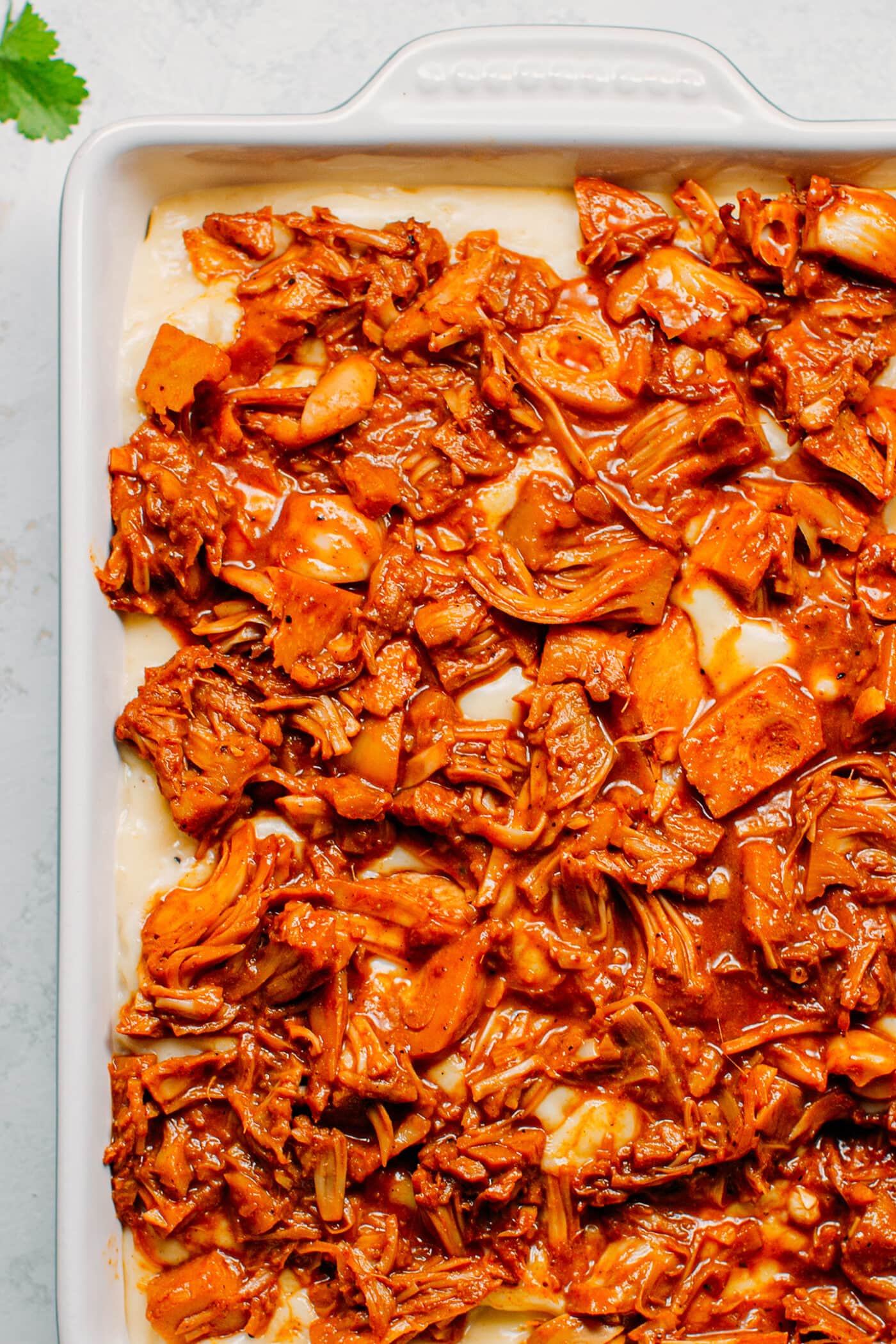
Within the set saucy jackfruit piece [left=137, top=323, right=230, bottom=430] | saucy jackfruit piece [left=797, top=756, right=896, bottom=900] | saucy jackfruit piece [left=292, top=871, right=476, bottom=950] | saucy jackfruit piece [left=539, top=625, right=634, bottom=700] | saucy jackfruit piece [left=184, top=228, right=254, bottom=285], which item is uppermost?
saucy jackfruit piece [left=184, top=228, right=254, bottom=285]

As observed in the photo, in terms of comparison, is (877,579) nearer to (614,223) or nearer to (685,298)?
(685,298)

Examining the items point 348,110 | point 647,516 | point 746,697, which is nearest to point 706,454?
point 647,516

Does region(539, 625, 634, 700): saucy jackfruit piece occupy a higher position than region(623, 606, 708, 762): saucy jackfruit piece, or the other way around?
region(539, 625, 634, 700): saucy jackfruit piece

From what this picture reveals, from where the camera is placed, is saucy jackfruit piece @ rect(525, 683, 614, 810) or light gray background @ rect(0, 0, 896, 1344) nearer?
saucy jackfruit piece @ rect(525, 683, 614, 810)

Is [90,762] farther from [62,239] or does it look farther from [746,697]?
[746,697]

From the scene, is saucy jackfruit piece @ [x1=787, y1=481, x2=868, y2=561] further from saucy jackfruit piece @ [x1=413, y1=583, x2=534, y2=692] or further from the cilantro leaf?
the cilantro leaf

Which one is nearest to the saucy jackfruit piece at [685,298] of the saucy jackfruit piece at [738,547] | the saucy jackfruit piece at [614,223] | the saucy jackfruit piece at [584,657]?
the saucy jackfruit piece at [614,223]

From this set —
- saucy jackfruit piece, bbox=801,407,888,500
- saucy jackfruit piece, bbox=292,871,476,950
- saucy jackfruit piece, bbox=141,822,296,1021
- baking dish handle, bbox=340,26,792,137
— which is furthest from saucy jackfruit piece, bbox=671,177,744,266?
saucy jackfruit piece, bbox=141,822,296,1021
